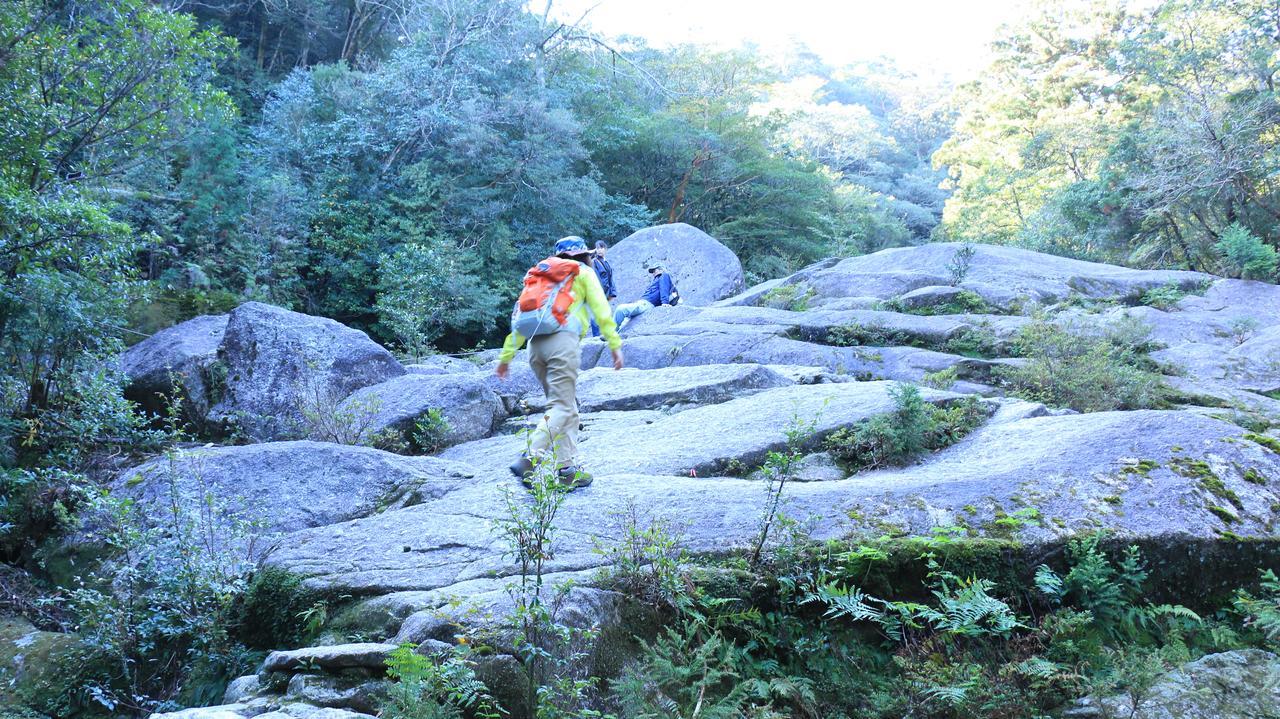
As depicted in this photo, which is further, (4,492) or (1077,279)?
(1077,279)

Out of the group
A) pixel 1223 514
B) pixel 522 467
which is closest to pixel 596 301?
pixel 522 467

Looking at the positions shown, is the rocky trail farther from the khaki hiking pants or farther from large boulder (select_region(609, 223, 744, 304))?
large boulder (select_region(609, 223, 744, 304))

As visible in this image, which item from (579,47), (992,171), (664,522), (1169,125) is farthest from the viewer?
(992,171)

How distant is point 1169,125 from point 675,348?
1321 cm

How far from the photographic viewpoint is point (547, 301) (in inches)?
226

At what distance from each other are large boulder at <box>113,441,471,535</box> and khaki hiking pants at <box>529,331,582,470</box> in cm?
110

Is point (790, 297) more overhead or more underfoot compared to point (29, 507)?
more underfoot

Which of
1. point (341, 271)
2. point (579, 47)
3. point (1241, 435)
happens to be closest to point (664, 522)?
point (1241, 435)

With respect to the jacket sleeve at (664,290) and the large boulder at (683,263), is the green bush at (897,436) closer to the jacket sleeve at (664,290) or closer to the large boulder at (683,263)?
the jacket sleeve at (664,290)

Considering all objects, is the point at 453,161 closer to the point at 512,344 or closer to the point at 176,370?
the point at 176,370

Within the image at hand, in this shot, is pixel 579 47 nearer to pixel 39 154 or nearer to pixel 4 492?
pixel 39 154

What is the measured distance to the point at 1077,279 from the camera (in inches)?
569

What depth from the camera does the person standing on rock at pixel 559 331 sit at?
18.7ft

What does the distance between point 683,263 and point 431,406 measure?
1241cm
